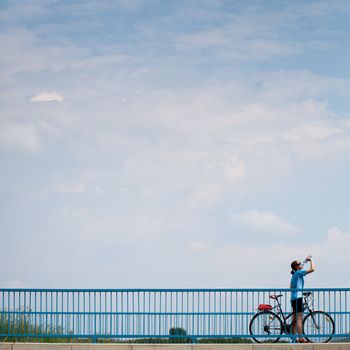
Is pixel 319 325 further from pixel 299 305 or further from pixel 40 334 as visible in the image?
pixel 40 334

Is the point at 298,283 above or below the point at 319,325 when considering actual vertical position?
above

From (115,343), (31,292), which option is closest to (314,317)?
(115,343)

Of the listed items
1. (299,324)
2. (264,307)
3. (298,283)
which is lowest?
(299,324)

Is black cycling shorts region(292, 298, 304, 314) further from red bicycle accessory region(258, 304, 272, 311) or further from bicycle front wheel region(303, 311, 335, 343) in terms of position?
red bicycle accessory region(258, 304, 272, 311)

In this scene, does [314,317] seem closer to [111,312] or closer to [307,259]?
[307,259]

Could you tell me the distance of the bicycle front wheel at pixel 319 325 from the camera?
27312 mm

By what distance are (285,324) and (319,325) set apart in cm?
87

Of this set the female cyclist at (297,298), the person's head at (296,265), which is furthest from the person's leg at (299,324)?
the person's head at (296,265)

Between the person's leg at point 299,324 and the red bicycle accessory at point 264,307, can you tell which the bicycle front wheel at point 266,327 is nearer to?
the red bicycle accessory at point 264,307

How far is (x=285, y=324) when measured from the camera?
27391 mm

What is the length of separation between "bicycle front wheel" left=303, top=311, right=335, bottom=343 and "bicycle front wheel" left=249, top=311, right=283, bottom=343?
70cm

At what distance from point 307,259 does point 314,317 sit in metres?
1.63

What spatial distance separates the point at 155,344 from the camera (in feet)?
87.7

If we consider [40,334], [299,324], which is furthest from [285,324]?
[40,334]
